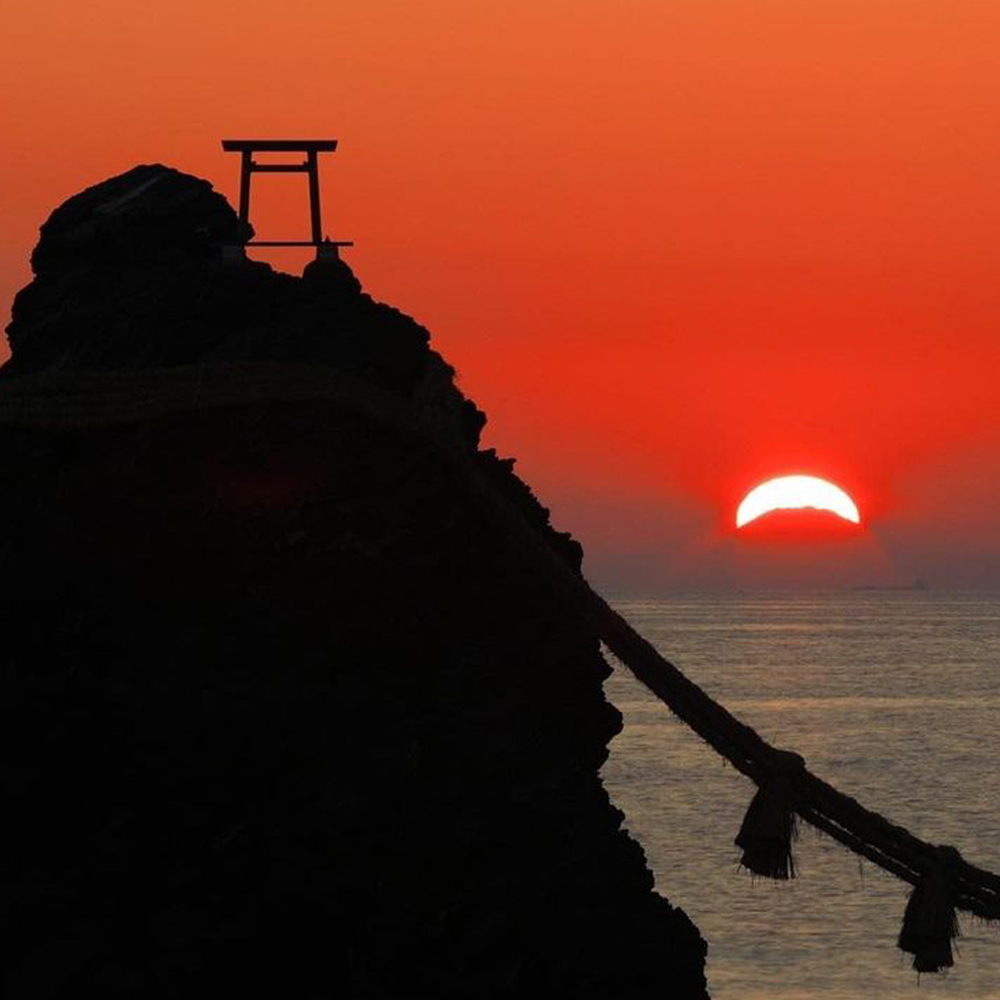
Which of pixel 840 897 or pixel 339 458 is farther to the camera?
pixel 840 897

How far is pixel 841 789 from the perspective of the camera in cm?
8562

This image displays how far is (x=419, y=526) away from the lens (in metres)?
7.68

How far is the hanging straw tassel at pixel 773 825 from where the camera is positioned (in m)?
7.93

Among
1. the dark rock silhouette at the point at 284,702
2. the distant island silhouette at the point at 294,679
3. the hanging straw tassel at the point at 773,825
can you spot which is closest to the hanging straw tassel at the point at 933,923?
the distant island silhouette at the point at 294,679

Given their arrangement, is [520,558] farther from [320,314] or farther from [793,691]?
[793,691]

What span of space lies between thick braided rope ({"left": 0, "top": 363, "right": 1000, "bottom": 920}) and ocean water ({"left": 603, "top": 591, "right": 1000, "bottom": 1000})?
34 cm

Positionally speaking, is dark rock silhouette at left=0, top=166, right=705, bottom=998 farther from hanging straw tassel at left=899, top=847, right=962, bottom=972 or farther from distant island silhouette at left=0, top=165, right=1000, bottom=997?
hanging straw tassel at left=899, top=847, right=962, bottom=972

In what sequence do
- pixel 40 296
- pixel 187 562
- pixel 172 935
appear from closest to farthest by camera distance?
pixel 172 935 < pixel 187 562 < pixel 40 296

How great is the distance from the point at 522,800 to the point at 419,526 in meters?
1.07

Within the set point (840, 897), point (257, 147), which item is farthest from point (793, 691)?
point (257, 147)

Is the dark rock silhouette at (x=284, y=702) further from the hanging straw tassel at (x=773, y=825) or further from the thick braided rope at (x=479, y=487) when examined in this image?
the hanging straw tassel at (x=773, y=825)

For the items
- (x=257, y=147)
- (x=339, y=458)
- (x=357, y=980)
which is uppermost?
(x=257, y=147)

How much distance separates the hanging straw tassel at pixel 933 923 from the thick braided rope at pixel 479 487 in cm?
4

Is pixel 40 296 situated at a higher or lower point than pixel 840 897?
higher
